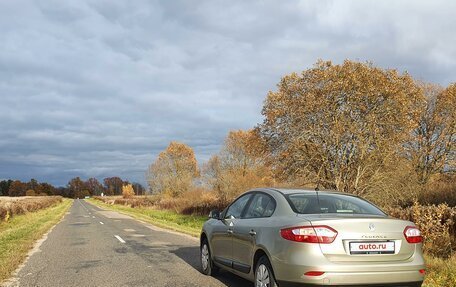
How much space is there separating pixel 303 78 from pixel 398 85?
4.92 metres

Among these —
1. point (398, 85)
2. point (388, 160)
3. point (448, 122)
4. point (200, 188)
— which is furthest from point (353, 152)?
point (200, 188)

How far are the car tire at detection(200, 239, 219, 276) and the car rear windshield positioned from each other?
8.83 ft

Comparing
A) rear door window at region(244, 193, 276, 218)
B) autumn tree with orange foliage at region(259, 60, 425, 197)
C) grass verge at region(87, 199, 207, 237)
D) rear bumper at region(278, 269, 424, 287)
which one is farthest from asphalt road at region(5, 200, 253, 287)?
autumn tree with orange foliage at region(259, 60, 425, 197)

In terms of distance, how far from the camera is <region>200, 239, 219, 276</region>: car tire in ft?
26.9

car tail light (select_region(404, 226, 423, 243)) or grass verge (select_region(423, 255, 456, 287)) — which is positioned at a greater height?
car tail light (select_region(404, 226, 423, 243))

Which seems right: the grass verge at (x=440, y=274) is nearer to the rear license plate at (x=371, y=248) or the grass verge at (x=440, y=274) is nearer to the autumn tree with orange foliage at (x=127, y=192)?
the rear license plate at (x=371, y=248)

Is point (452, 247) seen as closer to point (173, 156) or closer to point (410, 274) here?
point (410, 274)

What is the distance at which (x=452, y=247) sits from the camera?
10.4 metres

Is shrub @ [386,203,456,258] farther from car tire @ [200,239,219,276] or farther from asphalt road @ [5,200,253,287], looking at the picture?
car tire @ [200,239,219,276]

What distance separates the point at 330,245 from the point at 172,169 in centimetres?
6658

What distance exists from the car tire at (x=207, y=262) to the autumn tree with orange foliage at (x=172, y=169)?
188 feet

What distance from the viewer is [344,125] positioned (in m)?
20.9

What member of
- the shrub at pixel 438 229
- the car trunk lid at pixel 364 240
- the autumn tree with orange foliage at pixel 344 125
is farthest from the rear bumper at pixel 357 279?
the autumn tree with orange foliage at pixel 344 125

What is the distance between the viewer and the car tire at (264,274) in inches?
222
